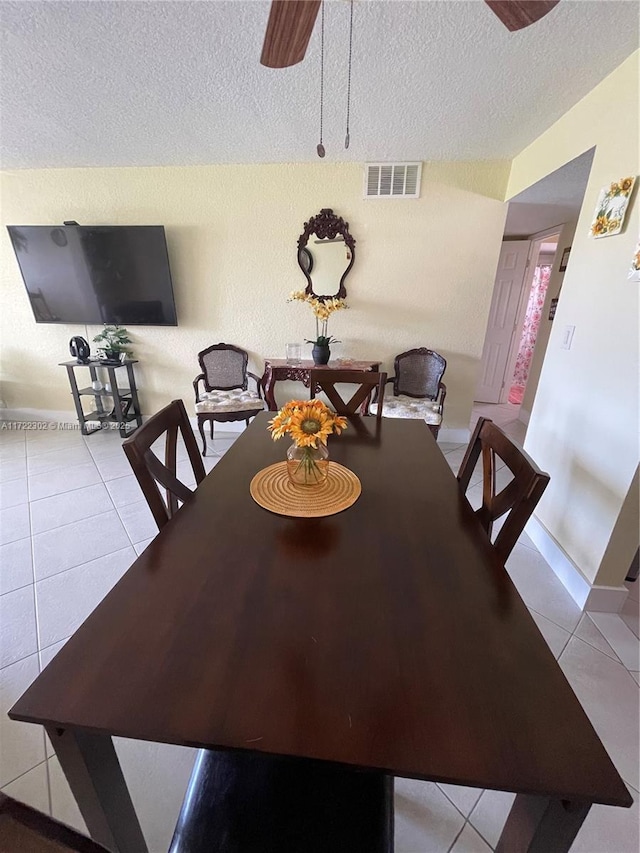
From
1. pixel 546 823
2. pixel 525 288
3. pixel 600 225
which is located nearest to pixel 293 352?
pixel 600 225

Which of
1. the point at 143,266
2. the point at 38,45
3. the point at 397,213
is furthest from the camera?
the point at 143,266

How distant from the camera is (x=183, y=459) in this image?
9.87ft

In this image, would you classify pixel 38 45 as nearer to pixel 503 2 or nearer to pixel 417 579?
pixel 503 2

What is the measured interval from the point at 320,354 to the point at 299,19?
228 centimetres

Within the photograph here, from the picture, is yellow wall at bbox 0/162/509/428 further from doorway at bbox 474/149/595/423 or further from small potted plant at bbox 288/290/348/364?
doorway at bbox 474/149/595/423

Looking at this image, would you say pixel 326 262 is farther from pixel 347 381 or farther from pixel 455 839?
pixel 455 839

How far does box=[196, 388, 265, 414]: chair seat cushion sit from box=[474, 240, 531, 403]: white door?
264 cm

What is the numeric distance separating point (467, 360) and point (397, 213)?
4.69 feet

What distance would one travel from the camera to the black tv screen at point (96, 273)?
312 cm

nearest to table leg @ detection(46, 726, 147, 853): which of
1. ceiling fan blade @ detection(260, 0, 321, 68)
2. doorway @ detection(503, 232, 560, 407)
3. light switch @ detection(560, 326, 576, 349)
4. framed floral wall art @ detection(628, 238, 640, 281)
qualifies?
ceiling fan blade @ detection(260, 0, 321, 68)

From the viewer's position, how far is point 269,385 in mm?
3102

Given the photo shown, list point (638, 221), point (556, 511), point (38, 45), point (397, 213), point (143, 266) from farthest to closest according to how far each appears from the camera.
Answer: point (143, 266), point (397, 213), point (556, 511), point (38, 45), point (638, 221)

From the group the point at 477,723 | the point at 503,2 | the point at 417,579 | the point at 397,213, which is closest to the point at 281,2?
the point at 503,2

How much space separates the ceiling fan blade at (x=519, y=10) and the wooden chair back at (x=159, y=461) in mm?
1323
